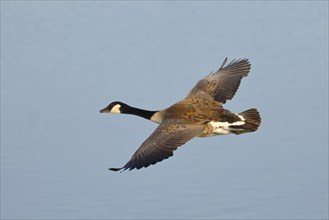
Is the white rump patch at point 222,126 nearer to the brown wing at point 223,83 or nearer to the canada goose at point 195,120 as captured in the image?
the canada goose at point 195,120

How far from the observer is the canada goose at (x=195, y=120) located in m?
12.6

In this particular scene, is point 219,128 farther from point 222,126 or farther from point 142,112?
point 142,112

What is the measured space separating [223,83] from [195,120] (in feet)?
6.39

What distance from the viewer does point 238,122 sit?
1362cm

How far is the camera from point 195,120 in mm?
13555

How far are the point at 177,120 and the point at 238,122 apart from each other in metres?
0.88

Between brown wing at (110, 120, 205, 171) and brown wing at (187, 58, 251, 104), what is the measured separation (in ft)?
5.27

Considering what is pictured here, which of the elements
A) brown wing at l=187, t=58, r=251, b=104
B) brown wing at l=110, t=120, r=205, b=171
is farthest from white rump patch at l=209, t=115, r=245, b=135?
brown wing at l=187, t=58, r=251, b=104

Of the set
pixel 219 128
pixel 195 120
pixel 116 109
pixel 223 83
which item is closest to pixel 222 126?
pixel 219 128

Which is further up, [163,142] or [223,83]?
[223,83]

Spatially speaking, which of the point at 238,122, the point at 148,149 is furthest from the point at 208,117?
the point at 148,149

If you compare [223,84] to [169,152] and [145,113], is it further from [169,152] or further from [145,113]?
[169,152]

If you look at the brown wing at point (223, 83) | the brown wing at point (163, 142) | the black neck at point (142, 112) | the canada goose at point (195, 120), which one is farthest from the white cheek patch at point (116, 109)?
the brown wing at point (163, 142)

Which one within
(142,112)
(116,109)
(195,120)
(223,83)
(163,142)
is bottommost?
(163,142)
